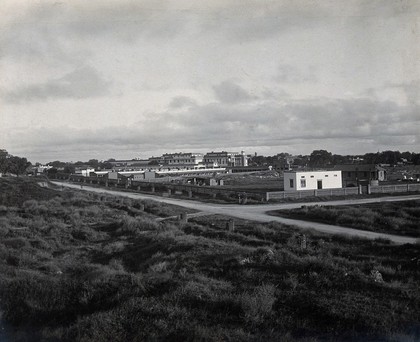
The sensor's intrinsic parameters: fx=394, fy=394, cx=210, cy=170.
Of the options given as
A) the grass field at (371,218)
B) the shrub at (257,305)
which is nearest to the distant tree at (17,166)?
the grass field at (371,218)

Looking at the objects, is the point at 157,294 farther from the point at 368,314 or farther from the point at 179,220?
the point at 179,220

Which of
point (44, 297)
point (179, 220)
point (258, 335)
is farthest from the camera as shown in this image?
point (179, 220)

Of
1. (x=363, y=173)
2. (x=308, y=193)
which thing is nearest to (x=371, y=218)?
(x=308, y=193)

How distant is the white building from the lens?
41375mm

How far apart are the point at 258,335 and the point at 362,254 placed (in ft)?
24.8

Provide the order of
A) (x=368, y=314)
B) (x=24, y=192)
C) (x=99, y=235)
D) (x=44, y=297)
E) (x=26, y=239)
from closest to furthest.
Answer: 1. (x=368, y=314)
2. (x=44, y=297)
3. (x=26, y=239)
4. (x=99, y=235)
5. (x=24, y=192)

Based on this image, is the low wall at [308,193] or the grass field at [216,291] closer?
the grass field at [216,291]

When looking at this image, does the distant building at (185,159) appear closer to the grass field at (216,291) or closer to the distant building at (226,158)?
the distant building at (226,158)

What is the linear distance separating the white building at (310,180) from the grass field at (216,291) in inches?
923

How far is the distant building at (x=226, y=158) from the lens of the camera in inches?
5912

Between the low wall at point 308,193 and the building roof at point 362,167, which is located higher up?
the building roof at point 362,167

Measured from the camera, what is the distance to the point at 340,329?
825 cm

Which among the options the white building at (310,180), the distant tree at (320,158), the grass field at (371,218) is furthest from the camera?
the distant tree at (320,158)

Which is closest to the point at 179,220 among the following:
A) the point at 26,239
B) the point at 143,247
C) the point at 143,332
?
the point at 143,247
